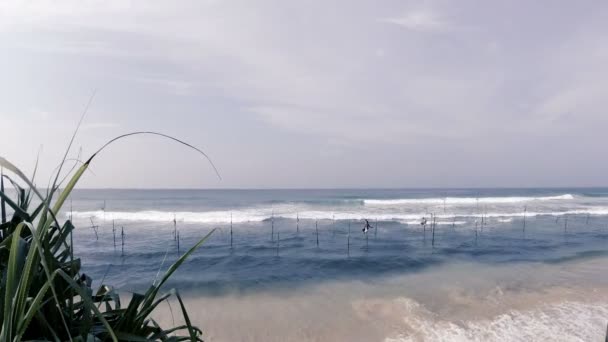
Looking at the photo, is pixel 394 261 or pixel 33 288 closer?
pixel 33 288

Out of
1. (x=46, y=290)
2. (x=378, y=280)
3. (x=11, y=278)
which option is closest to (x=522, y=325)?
(x=378, y=280)

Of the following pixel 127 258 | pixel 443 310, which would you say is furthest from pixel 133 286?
pixel 443 310

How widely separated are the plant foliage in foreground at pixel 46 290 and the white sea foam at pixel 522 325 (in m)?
8.10

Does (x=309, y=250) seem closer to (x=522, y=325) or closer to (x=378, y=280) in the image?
(x=378, y=280)

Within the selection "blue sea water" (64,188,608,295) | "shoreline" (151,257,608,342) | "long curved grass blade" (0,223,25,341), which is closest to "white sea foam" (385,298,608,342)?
"shoreline" (151,257,608,342)

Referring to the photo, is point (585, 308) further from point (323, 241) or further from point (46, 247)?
point (323, 241)

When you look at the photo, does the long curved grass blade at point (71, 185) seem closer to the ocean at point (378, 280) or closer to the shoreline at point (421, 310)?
the ocean at point (378, 280)

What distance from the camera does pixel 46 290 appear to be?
1.12m

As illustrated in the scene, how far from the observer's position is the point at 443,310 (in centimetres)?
1020

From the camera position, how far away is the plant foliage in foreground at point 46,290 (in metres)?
0.93

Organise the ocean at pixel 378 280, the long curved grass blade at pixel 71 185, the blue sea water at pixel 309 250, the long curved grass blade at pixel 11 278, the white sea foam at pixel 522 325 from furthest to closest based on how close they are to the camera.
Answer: the blue sea water at pixel 309 250 → the ocean at pixel 378 280 → the white sea foam at pixel 522 325 → the long curved grass blade at pixel 71 185 → the long curved grass blade at pixel 11 278

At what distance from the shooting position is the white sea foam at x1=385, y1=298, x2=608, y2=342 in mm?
8336

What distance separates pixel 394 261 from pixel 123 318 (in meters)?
17.4

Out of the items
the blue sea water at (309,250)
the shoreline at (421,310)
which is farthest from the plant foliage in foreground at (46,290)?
the blue sea water at (309,250)
